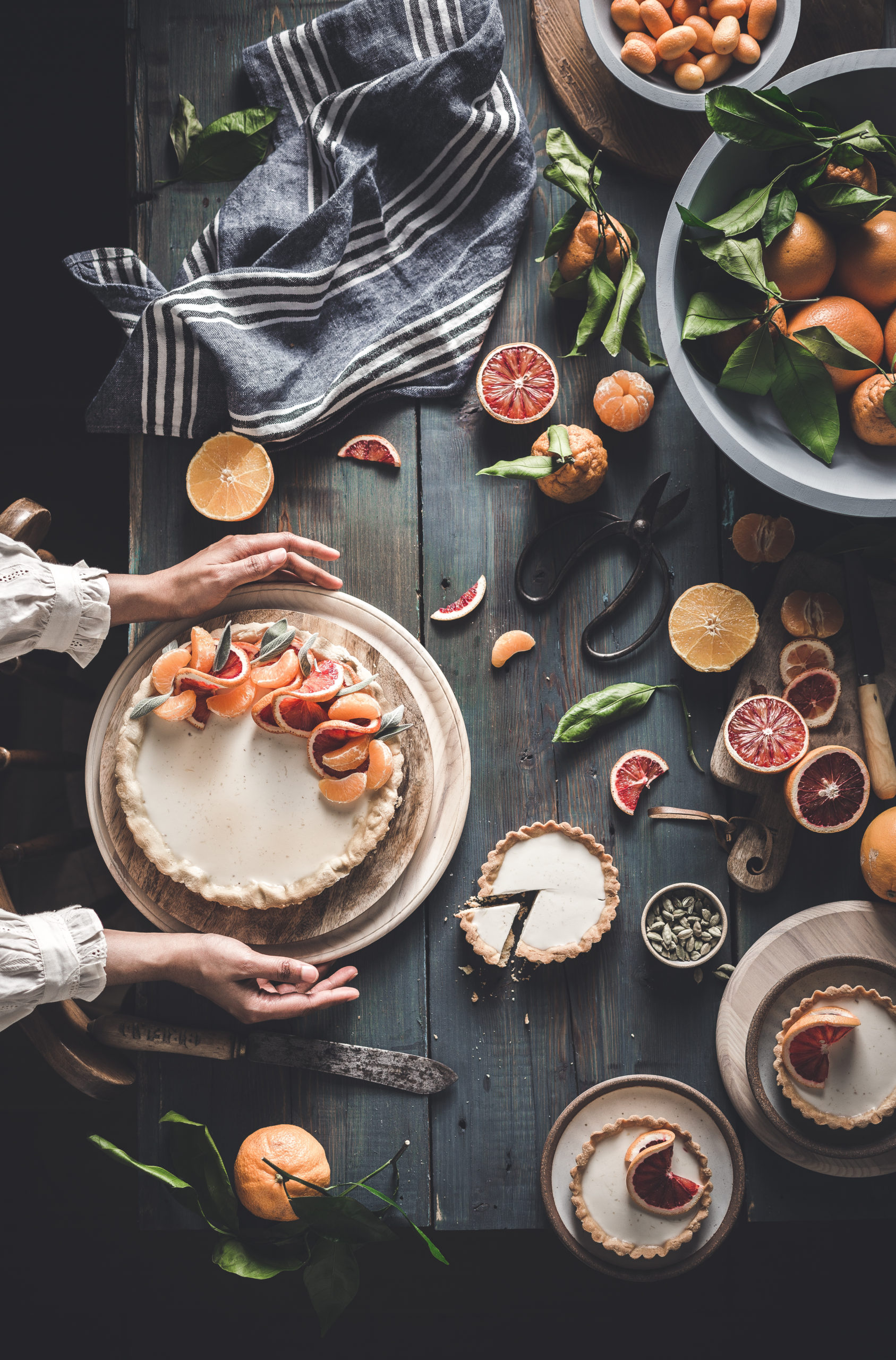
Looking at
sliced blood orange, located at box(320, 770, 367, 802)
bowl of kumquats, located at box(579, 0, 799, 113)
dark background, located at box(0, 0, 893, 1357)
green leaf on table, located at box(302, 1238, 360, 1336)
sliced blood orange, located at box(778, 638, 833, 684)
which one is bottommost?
dark background, located at box(0, 0, 893, 1357)

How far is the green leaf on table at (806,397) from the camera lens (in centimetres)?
200

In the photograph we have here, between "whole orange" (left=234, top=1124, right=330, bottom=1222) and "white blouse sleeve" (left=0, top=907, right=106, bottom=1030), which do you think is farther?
"whole orange" (left=234, top=1124, right=330, bottom=1222)

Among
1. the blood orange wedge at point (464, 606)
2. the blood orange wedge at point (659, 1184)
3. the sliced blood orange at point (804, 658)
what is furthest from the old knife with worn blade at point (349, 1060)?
the sliced blood orange at point (804, 658)

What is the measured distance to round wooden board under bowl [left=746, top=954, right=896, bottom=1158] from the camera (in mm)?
2193

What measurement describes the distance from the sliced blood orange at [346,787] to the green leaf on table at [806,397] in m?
1.36

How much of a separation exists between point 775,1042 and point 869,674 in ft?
3.29

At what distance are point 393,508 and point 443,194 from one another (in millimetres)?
905

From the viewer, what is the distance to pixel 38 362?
11.3 ft

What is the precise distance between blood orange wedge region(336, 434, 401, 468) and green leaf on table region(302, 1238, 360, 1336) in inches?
81.2

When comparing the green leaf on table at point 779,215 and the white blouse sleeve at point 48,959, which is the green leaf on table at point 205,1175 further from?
the green leaf on table at point 779,215

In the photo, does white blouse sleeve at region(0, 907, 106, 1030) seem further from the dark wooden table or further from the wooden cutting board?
the wooden cutting board

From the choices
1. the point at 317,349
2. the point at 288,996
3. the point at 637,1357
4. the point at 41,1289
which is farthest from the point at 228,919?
the point at 637,1357

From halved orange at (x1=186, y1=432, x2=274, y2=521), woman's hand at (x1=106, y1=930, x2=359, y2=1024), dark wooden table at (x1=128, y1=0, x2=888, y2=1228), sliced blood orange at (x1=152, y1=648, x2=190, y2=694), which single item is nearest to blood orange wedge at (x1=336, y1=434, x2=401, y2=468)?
dark wooden table at (x1=128, y1=0, x2=888, y2=1228)

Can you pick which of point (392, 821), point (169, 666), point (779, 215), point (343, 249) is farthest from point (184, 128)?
point (392, 821)
